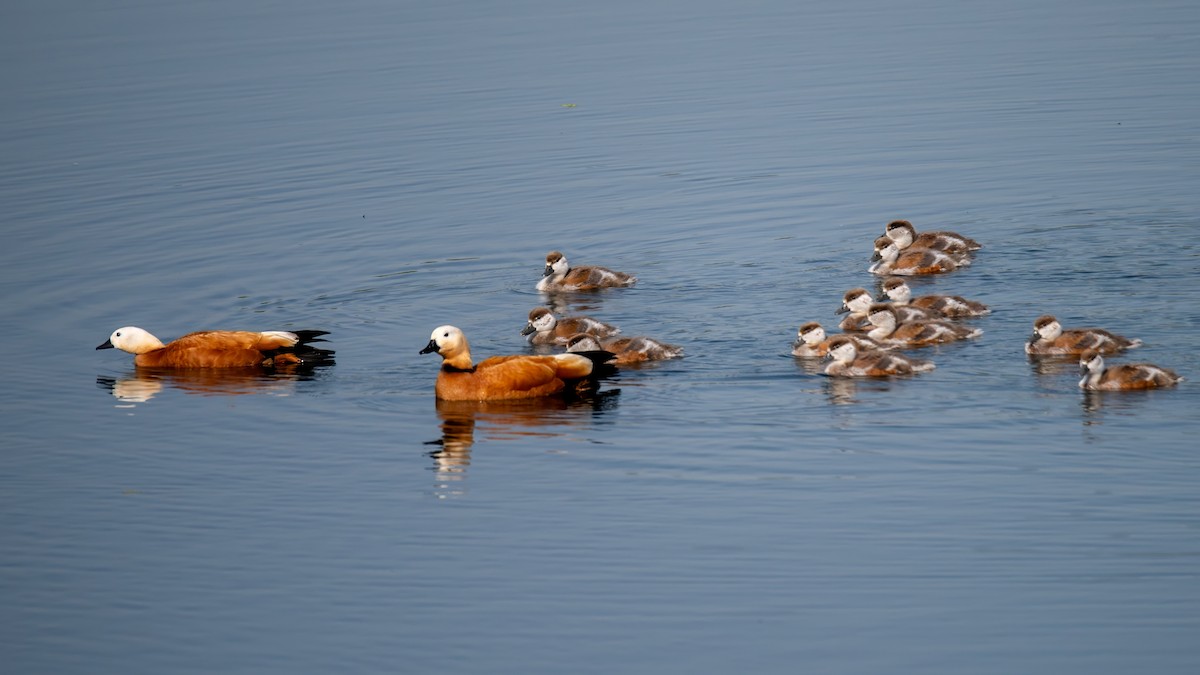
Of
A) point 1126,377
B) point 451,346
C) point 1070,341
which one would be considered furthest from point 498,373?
point 1126,377

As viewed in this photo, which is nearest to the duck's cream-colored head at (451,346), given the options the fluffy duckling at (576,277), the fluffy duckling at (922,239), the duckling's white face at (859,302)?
the fluffy duckling at (576,277)

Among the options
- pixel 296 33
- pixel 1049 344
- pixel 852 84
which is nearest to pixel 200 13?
pixel 296 33

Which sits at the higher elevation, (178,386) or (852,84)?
(852,84)

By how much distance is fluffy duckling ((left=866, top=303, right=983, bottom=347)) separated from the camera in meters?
16.7

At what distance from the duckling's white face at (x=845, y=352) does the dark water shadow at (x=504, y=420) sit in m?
2.04

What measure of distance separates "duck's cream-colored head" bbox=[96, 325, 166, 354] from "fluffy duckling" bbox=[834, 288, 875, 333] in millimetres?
7099

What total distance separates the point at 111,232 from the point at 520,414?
36.6ft

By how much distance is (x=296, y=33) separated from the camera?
4441 centimetres

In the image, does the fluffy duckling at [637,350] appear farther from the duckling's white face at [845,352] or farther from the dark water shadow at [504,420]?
the duckling's white face at [845,352]

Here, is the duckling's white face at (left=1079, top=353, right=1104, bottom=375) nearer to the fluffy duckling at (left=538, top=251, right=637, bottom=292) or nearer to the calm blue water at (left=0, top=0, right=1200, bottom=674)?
the calm blue water at (left=0, top=0, right=1200, bottom=674)

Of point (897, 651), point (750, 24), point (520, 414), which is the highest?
point (750, 24)

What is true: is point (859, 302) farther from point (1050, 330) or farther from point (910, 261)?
point (1050, 330)

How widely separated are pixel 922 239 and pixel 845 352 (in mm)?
4795

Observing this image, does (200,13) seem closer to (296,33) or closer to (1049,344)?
(296,33)
